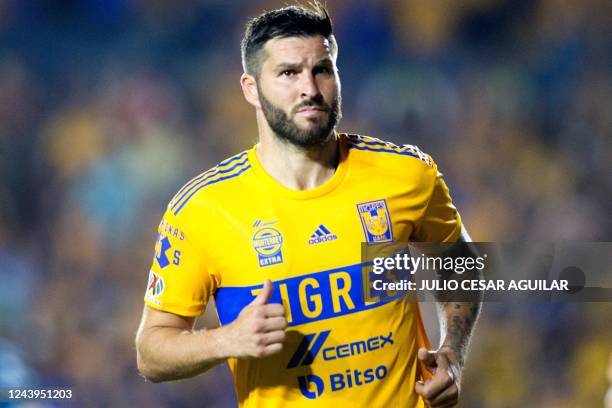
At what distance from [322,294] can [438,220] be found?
1.85 ft

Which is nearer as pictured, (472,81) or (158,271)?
Answer: (158,271)

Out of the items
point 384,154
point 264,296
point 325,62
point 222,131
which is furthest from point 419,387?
point 222,131

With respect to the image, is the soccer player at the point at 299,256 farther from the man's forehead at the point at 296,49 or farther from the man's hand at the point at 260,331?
the man's hand at the point at 260,331

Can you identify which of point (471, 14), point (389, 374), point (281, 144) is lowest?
A: point (389, 374)

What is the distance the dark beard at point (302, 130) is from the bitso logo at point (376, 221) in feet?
0.85

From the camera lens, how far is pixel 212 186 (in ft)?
8.52

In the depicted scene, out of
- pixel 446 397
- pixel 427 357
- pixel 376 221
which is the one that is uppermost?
pixel 376 221

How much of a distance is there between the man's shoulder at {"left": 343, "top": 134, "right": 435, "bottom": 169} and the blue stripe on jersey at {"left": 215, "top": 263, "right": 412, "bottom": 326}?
0.40 meters

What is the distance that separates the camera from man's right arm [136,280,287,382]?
83.4 inches

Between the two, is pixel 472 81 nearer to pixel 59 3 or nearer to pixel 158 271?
pixel 59 3

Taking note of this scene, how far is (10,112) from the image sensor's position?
5844 millimetres

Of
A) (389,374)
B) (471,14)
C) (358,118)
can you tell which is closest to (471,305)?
(389,374)

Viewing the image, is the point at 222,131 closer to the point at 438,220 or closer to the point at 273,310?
the point at 438,220

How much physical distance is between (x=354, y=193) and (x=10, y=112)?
4036 mm
